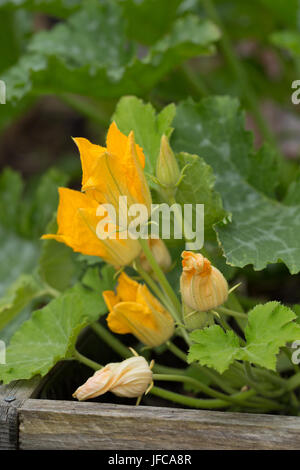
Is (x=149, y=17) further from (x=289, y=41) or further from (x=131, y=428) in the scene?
(x=131, y=428)

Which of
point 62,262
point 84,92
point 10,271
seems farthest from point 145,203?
point 10,271

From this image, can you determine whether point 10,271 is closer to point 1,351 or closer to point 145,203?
point 1,351

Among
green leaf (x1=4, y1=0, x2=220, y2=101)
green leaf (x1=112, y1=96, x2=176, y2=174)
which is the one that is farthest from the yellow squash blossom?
green leaf (x1=4, y1=0, x2=220, y2=101)

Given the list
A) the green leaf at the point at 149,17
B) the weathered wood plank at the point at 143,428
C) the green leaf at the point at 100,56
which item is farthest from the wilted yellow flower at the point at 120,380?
the green leaf at the point at 149,17

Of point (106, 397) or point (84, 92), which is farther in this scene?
point (84, 92)

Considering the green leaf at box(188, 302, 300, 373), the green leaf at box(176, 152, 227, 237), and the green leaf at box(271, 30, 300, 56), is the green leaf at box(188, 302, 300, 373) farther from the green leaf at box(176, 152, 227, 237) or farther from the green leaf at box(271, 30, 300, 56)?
the green leaf at box(271, 30, 300, 56)

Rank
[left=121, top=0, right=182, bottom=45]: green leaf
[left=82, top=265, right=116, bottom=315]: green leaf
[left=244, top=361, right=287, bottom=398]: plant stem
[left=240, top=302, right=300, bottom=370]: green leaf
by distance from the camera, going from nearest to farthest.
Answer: [left=240, top=302, right=300, bottom=370]: green leaf < [left=244, top=361, right=287, bottom=398]: plant stem < [left=82, top=265, right=116, bottom=315]: green leaf < [left=121, top=0, right=182, bottom=45]: green leaf
